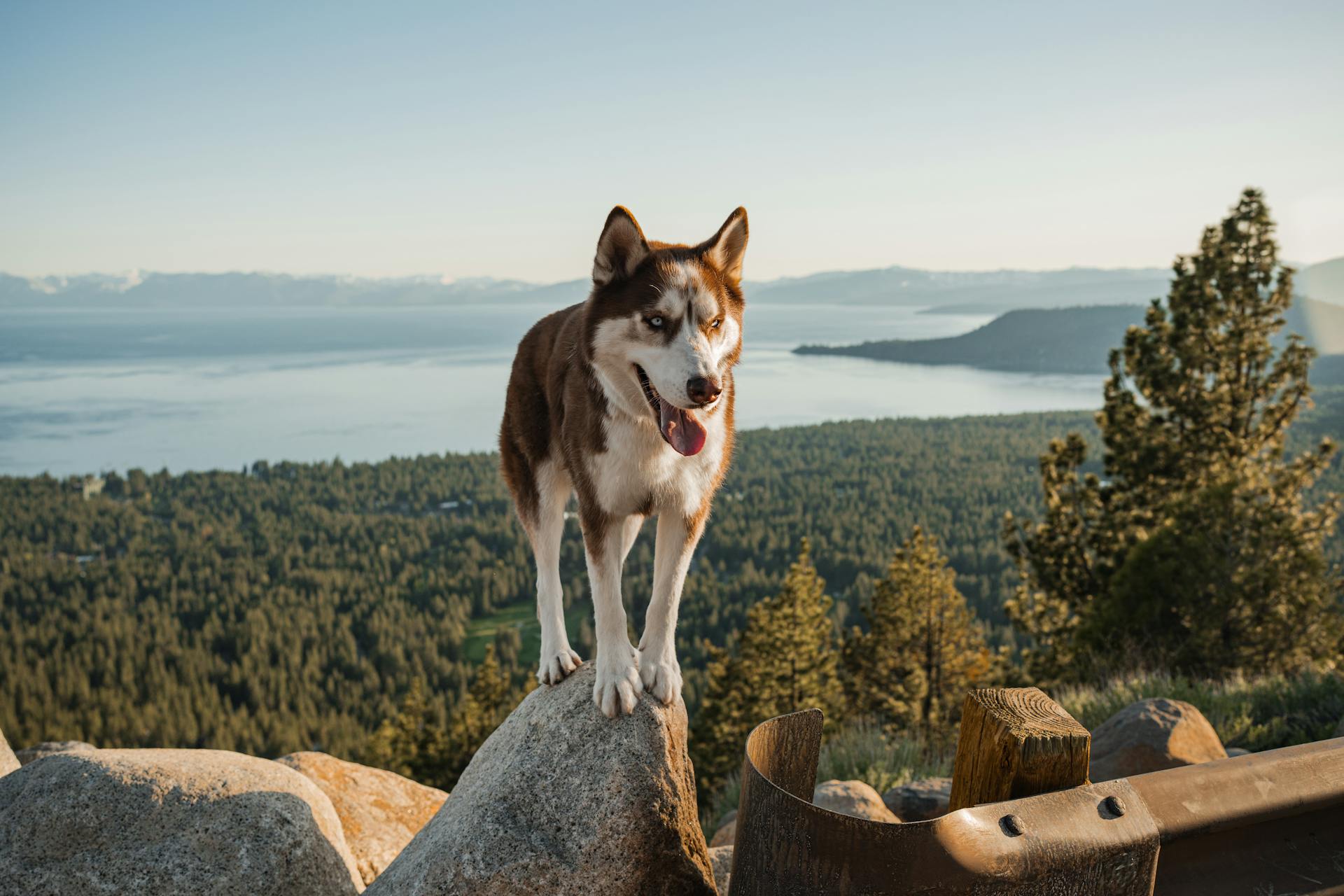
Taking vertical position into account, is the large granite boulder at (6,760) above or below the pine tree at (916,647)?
above

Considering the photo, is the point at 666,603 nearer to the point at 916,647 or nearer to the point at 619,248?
the point at 619,248

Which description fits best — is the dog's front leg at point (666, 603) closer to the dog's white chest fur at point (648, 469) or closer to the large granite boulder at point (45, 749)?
the dog's white chest fur at point (648, 469)

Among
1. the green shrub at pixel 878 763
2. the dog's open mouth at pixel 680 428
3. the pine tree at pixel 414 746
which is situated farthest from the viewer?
the pine tree at pixel 414 746

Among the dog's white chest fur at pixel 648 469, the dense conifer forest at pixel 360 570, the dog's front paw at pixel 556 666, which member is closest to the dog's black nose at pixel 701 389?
the dog's white chest fur at pixel 648 469

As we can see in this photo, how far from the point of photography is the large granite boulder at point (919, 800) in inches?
344

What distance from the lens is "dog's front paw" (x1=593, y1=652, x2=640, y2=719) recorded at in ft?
15.3

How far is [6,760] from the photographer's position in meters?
7.57

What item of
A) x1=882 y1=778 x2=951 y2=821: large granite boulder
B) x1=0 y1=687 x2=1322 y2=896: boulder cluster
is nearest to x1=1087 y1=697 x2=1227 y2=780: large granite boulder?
x1=0 y1=687 x2=1322 y2=896: boulder cluster

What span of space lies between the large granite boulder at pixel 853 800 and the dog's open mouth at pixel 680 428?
5626 mm

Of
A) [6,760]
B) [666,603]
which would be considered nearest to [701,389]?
[666,603]

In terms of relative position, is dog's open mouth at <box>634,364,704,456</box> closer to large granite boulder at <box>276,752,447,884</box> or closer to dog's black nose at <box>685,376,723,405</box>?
dog's black nose at <box>685,376,723,405</box>

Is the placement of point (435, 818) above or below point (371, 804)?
above

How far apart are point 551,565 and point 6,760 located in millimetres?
6118

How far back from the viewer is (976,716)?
363 centimetres
